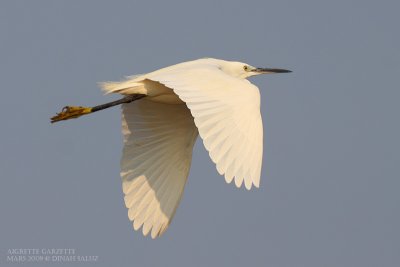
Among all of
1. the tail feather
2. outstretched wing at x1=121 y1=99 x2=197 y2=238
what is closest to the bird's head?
outstretched wing at x1=121 y1=99 x2=197 y2=238

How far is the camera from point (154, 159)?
10641 mm

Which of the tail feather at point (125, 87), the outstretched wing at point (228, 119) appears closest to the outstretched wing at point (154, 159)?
the tail feather at point (125, 87)

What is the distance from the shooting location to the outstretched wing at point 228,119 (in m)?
7.66

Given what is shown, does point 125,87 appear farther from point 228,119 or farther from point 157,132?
point 228,119

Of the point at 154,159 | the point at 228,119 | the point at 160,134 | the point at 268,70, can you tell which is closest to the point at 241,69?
the point at 268,70

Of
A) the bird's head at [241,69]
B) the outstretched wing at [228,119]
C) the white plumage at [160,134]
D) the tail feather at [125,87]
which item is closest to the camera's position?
the outstretched wing at [228,119]

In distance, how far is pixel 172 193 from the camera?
10.4 meters

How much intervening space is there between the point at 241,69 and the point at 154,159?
1.55m

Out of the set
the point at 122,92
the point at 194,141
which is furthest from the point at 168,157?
the point at 122,92

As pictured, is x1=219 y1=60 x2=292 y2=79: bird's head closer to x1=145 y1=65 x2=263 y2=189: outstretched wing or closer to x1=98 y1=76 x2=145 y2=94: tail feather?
x1=98 y1=76 x2=145 y2=94: tail feather

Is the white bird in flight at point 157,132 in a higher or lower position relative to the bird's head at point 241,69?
lower

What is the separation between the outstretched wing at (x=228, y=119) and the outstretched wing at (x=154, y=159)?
183 cm

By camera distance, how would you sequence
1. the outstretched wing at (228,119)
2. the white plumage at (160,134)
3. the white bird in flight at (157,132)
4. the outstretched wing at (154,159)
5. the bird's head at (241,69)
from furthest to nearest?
1. the bird's head at (241,69)
2. the outstretched wing at (154,159)
3. the white bird in flight at (157,132)
4. the white plumage at (160,134)
5. the outstretched wing at (228,119)

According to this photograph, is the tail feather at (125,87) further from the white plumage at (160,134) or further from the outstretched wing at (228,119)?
the outstretched wing at (228,119)
